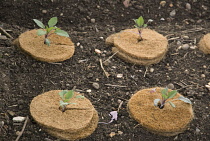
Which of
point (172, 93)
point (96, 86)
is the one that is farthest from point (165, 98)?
point (96, 86)

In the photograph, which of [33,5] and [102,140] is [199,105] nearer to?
[102,140]

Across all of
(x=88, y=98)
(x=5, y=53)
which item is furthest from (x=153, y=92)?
(x=5, y=53)

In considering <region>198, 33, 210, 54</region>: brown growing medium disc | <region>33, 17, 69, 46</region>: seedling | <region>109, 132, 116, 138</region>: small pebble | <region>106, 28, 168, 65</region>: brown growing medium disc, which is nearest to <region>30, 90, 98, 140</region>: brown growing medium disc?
<region>109, 132, 116, 138</region>: small pebble

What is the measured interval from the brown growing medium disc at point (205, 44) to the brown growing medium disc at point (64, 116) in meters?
1.24

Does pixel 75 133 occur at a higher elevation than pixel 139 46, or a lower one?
lower

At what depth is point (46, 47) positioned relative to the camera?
2707 mm

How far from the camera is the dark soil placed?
2.26 metres

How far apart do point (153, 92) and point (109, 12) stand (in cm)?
122

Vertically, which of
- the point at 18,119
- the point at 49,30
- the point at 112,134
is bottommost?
the point at 112,134

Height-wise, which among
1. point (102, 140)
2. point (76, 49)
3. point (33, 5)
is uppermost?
point (33, 5)

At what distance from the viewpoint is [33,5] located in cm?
320

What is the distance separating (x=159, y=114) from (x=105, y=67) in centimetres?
65

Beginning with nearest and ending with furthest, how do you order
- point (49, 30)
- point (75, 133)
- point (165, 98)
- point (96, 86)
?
point (75, 133) → point (165, 98) → point (96, 86) → point (49, 30)

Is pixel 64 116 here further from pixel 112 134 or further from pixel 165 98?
pixel 165 98
